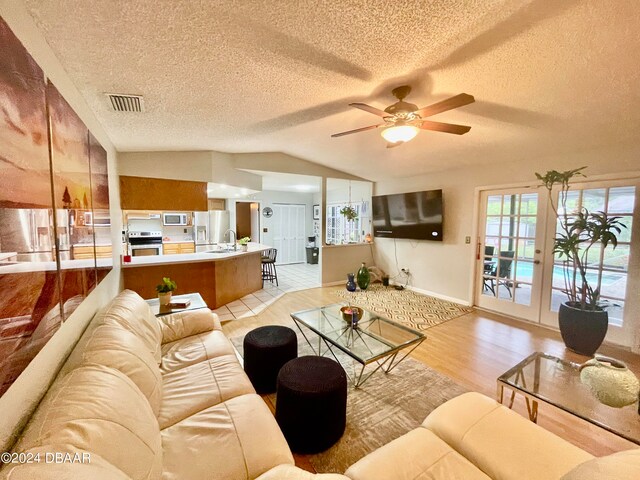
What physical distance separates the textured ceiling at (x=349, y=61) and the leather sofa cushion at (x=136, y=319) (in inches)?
62.5

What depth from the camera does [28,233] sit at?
95 cm

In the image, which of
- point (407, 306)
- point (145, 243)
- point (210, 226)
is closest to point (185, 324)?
point (407, 306)

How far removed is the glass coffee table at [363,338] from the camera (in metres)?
2.12

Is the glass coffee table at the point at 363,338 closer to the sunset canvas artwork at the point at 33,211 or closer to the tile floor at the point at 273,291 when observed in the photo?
the tile floor at the point at 273,291

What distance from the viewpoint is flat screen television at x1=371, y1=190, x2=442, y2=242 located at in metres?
4.70

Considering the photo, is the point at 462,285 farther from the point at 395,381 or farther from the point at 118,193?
the point at 118,193

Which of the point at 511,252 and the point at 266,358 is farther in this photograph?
the point at 511,252

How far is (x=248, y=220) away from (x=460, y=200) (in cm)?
556

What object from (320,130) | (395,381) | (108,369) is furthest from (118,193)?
(395,381)

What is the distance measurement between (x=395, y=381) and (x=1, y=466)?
2.35 meters

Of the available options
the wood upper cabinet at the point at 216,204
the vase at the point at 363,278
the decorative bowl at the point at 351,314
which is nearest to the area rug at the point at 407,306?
the vase at the point at 363,278

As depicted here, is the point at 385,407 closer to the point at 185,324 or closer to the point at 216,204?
the point at 185,324

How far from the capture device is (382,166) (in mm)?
4906

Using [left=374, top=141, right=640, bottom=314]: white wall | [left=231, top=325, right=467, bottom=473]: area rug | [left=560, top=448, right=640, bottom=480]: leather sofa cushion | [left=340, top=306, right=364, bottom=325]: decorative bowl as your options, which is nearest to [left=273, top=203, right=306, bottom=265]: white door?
[left=374, top=141, right=640, bottom=314]: white wall
